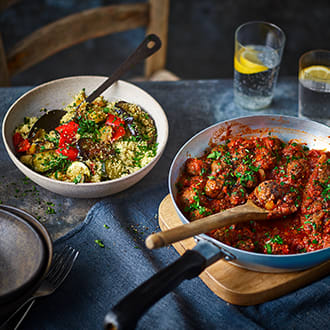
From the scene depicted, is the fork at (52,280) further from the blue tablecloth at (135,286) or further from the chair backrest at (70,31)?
the chair backrest at (70,31)

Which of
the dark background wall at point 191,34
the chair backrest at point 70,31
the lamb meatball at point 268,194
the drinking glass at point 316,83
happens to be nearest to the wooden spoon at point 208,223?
the lamb meatball at point 268,194

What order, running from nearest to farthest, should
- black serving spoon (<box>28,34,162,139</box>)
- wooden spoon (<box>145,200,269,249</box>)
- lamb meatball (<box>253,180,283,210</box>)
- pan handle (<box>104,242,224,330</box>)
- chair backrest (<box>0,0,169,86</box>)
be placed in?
pan handle (<box>104,242,224,330</box>), wooden spoon (<box>145,200,269,249</box>), lamb meatball (<box>253,180,283,210</box>), black serving spoon (<box>28,34,162,139</box>), chair backrest (<box>0,0,169,86</box>)

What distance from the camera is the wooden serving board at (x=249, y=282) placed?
1.39 m

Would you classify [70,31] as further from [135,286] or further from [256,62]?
[135,286]

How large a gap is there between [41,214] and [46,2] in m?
3.94

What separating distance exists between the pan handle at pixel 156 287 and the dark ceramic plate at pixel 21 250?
30cm

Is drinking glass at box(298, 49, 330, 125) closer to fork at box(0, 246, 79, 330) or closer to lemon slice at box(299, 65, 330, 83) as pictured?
lemon slice at box(299, 65, 330, 83)

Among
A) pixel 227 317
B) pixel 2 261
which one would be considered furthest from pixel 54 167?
pixel 227 317

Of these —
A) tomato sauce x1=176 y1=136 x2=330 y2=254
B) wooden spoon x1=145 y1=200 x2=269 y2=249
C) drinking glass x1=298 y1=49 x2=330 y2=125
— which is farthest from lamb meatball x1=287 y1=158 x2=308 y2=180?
drinking glass x1=298 y1=49 x2=330 y2=125

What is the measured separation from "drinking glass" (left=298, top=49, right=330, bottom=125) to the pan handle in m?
1.07

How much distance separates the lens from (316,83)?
2.01 metres

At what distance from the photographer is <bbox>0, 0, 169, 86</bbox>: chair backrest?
2.56 metres

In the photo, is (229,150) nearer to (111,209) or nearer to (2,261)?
(111,209)

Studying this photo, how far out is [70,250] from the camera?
1.52 m
